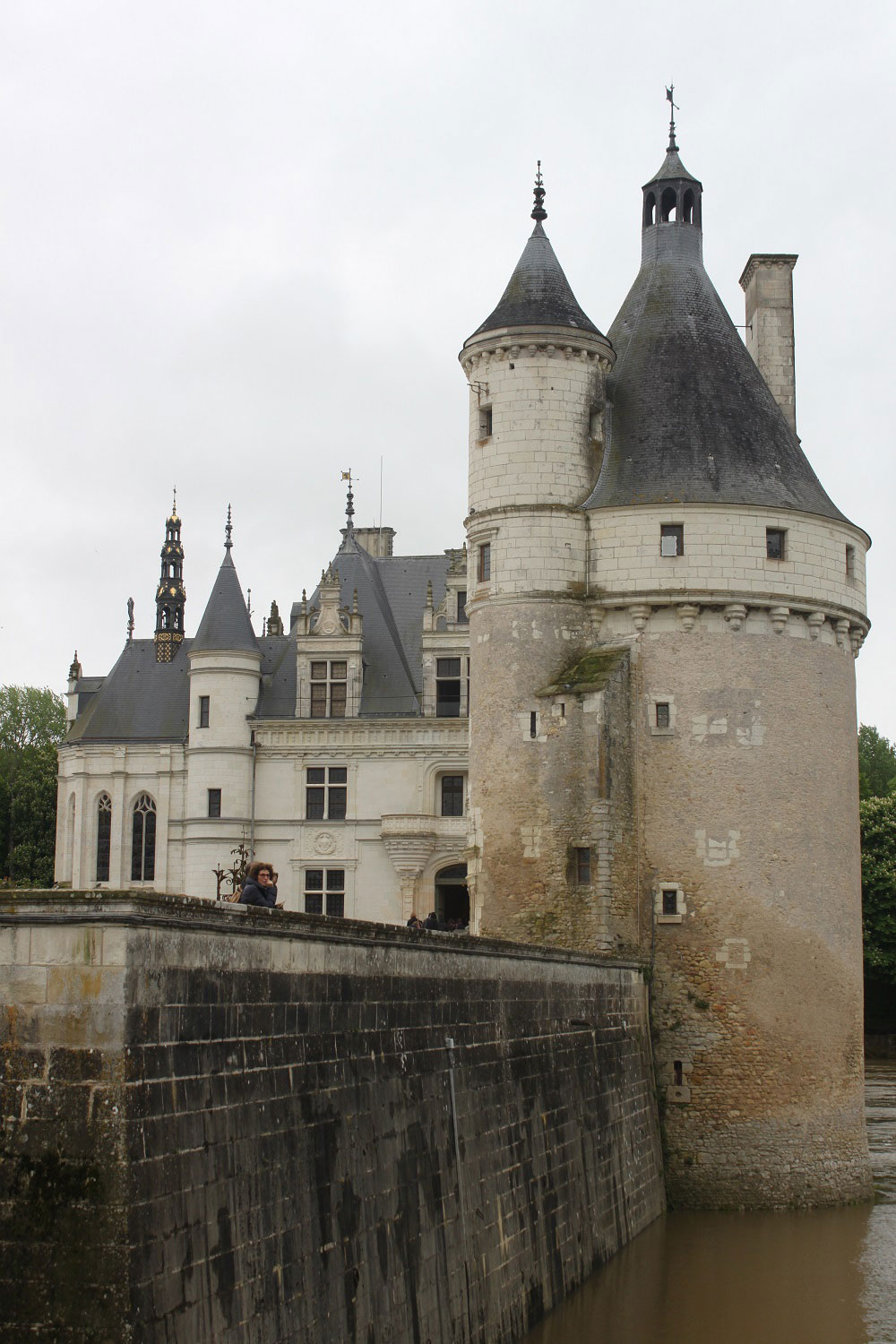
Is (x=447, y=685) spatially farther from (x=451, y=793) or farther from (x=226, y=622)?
(x=226, y=622)

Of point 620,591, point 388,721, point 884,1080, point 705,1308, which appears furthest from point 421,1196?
point 884,1080

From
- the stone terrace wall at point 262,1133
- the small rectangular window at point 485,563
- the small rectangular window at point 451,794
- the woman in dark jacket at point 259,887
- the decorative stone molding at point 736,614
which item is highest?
the small rectangular window at point 485,563

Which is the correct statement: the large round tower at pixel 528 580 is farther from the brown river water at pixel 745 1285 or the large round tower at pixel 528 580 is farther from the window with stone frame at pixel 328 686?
the window with stone frame at pixel 328 686

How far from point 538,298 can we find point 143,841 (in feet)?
77.7

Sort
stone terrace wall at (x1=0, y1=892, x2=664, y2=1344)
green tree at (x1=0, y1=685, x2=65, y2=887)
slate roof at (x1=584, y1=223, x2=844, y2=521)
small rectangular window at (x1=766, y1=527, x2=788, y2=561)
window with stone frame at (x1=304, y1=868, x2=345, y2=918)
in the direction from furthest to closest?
1. green tree at (x1=0, y1=685, x2=65, y2=887)
2. window with stone frame at (x1=304, y1=868, x2=345, y2=918)
3. slate roof at (x1=584, y1=223, x2=844, y2=521)
4. small rectangular window at (x1=766, y1=527, x2=788, y2=561)
5. stone terrace wall at (x1=0, y1=892, x2=664, y2=1344)

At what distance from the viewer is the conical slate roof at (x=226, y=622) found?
158ft

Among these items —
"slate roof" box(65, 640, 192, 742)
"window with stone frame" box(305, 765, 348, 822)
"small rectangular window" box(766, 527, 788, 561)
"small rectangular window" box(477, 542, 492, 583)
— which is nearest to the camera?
"small rectangular window" box(766, 527, 788, 561)

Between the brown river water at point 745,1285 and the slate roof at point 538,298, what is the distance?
48.7 feet

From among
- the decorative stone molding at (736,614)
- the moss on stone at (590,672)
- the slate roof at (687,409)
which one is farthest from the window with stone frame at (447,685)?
the decorative stone molding at (736,614)

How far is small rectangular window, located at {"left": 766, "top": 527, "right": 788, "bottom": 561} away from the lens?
97.8 ft

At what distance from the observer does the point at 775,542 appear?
98.2 ft

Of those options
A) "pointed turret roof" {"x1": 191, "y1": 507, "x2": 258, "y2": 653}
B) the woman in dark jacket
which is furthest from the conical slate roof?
the woman in dark jacket

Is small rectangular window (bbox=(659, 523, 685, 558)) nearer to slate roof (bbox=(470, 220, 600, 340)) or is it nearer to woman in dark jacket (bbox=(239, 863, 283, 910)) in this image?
slate roof (bbox=(470, 220, 600, 340))

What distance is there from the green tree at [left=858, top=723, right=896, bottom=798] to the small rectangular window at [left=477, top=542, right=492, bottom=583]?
43846 mm
